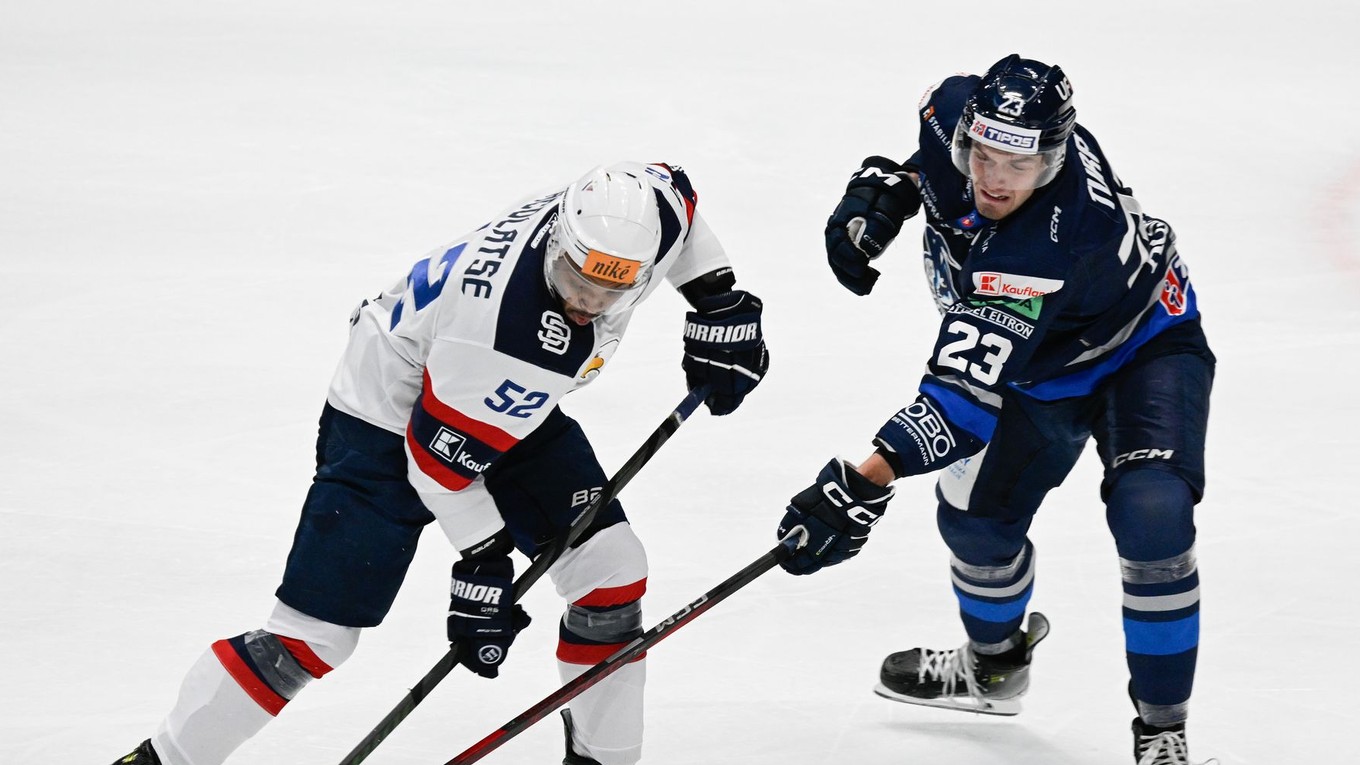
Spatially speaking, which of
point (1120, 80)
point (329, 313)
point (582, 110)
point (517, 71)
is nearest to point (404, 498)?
point (329, 313)

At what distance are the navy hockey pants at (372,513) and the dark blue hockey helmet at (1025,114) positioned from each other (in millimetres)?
1001

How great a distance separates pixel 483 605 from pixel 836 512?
655mm

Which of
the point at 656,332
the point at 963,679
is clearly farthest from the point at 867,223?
the point at 656,332

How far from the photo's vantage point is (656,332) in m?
5.03

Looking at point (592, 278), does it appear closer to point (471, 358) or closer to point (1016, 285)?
point (471, 358)

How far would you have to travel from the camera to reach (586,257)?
262 centimetres

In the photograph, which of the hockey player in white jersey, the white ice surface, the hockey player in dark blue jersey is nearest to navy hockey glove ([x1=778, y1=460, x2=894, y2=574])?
the hockey player in dark blue jersey

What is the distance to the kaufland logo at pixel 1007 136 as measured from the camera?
2.80 m

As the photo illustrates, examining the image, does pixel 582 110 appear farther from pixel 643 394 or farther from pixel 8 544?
pixel 8 544

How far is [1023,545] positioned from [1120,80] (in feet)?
14.3

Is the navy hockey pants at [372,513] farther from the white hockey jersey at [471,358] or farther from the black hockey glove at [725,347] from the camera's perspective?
the black hockey glove at [725,347]

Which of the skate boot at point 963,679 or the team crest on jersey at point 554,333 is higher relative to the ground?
the team crest on jersey at point 554,333

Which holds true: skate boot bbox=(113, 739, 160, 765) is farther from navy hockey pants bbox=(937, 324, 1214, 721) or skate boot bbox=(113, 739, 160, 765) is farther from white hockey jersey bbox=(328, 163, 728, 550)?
navy hockey pants bbox=(937, 324, 1214, 721)

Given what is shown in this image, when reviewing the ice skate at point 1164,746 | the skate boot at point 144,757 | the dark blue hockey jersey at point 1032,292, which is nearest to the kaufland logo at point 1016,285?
the dark blue hockey jersey at point 1032,292
